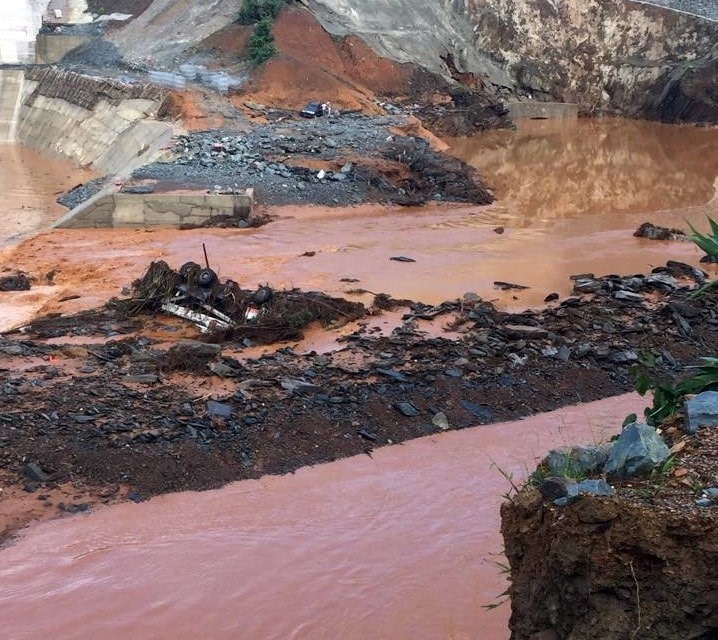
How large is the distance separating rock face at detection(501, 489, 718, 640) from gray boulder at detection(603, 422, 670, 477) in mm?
286

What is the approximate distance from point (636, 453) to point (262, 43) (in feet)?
96.5

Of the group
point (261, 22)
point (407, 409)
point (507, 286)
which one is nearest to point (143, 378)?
point (407, 409)

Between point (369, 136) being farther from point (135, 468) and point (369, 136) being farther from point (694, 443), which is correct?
point (694, 443)

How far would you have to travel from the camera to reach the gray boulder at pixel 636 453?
4.09m

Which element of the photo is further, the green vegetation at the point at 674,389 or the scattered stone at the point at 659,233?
the scattered stone at the point at 659,233

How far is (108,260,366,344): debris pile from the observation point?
12.6 metres

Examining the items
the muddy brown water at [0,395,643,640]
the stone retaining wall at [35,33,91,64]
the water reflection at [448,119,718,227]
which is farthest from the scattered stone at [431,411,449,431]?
the stone retaining wall at [35,33,91,64]

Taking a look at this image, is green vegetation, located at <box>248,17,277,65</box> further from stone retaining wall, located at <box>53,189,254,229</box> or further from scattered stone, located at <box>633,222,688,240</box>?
scattered stone, located at <box>633,222,688,240</box>

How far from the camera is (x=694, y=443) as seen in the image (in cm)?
430

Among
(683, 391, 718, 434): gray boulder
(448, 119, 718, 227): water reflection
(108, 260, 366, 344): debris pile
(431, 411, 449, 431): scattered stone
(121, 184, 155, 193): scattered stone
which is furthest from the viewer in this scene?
(448, 119, 718, 227): water reflection

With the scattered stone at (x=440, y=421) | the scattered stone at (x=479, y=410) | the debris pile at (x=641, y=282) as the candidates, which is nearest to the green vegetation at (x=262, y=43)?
the debris pile at (x=641, y=282)

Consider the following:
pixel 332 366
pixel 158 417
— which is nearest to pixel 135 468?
pixel 158 417

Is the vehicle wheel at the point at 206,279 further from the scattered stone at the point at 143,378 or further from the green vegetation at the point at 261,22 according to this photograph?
the green vegetation at the point at 261,22

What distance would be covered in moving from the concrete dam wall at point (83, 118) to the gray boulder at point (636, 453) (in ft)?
66.8
